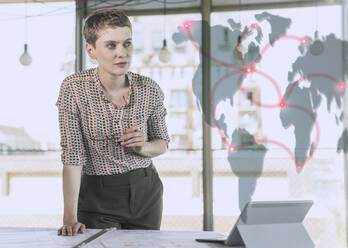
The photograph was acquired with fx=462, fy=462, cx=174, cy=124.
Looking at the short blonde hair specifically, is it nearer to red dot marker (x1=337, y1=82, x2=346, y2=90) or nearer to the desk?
the desk

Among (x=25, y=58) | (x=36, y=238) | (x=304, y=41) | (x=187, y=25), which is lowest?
(x=36, y=238)

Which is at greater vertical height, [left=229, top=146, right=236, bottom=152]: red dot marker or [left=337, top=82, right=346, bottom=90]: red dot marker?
[left=337, top=82, right=346, bottom=90]: red dot marker

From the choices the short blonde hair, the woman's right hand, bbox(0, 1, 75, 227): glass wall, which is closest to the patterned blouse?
the short blonde hair

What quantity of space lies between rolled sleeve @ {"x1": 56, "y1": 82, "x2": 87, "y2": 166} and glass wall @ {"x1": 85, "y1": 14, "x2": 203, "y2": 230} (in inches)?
69.8

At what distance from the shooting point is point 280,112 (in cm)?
333

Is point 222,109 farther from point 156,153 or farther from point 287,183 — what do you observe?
point 156,153

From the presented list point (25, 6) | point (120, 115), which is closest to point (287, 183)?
point (120, 115)

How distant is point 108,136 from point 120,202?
0.24 m

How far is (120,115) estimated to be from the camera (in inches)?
67.1

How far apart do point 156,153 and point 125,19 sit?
50 cm

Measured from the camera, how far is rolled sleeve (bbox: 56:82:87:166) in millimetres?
1596

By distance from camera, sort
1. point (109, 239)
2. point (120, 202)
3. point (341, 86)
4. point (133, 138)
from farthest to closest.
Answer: point (341, 86) < point (120, 202) < point (133, 138) < point (109, 239)

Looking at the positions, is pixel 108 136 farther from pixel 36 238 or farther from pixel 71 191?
pixel 36 238

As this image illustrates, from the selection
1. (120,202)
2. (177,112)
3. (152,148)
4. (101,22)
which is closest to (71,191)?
(120,202)
